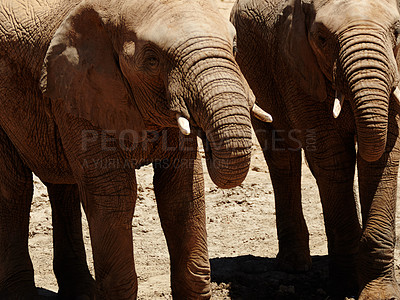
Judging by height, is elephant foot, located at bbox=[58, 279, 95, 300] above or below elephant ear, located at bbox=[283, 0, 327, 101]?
below

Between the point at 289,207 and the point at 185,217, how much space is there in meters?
1.92

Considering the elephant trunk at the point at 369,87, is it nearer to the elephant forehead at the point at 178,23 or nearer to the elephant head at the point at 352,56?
the elephant head at the point at 352,56

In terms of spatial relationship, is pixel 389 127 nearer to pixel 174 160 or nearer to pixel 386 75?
pixel 386 75

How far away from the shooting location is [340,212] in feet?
19.2

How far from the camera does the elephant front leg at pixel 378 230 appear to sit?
546cm

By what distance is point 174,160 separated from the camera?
5.02m

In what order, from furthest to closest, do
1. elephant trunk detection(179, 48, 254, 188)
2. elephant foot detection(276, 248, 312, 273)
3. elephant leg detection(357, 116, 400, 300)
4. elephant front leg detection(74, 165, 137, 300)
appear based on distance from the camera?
1. elephant foot detection(276, 248, 312, 273)
2. elephant leg detection(357, 116, 400, 300)
3. elephant front leg detection(74, 165, 137, 300)
4. elephant trunk detection(179, 48, 254, 188)

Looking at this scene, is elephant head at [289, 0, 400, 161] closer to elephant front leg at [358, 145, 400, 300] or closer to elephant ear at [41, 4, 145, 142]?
elephant front leg at [358, 145, 400, 300]

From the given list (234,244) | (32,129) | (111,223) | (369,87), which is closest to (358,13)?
(369,87)

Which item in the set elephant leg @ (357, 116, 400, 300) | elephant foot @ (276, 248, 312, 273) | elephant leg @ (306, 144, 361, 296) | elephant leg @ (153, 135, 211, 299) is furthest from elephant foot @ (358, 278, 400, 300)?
elephant foot @ (276, 248, 312, 273)

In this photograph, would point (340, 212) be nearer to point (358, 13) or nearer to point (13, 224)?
point (358, 13)

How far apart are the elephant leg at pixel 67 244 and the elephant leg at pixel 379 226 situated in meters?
1.75

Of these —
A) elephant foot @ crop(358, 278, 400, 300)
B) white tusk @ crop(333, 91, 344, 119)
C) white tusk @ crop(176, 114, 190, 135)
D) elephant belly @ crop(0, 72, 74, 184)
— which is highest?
white tusk @ crop(333, 91, 344, 119)

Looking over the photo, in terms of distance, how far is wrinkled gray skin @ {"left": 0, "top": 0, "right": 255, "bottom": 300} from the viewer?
13.8ft
